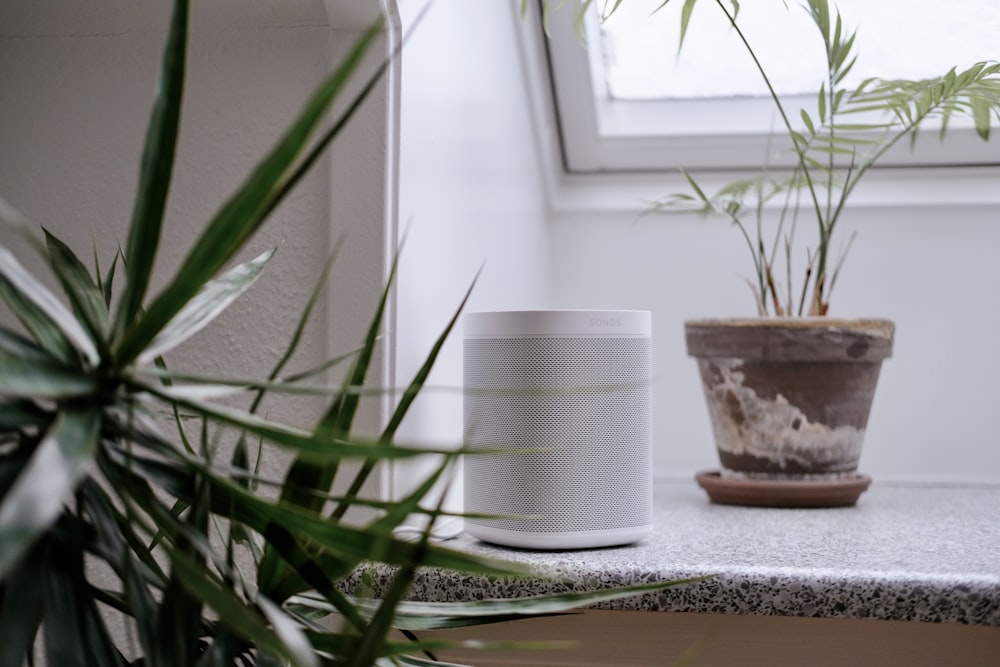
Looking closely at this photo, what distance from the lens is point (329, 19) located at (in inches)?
30.1

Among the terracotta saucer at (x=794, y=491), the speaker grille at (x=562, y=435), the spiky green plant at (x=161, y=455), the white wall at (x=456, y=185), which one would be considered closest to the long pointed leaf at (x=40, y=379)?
the spiky green plant at (x=161, y=455)

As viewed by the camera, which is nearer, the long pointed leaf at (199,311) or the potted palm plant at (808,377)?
the long pointed leaf at (199,311)

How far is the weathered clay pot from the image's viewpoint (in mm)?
1009

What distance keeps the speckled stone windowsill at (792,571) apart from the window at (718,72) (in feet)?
2.11

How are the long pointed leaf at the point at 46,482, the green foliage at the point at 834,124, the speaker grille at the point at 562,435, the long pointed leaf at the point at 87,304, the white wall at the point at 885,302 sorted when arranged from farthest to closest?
the white wall at the point at 885,302, the green foliage at the point at 834,124, the speaker grille at the point at 562,435, the long pointed leaf at the point at 87,304, the long pointed leaf at the point at 46,482

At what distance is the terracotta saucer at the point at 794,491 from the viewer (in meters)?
1.02

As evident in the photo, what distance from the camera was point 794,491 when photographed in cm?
102

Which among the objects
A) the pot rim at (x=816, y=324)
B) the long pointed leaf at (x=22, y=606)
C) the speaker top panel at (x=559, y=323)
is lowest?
the long pointed leaf at (x=22, y=606)

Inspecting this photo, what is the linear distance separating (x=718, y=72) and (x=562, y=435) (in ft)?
2.69

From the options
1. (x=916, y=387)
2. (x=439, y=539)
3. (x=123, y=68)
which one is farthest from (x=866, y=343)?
(x=123, y=68)

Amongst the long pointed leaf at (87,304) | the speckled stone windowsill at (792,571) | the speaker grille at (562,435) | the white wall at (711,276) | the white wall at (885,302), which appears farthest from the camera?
the white wall at (885,302)

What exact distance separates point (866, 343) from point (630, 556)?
16.7 inches

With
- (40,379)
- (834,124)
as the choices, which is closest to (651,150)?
(834,124)

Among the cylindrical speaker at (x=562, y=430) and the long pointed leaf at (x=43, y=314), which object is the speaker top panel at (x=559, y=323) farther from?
the long pointed leaf at (x=43, y=314)
